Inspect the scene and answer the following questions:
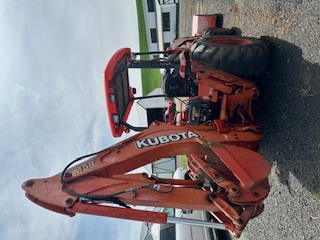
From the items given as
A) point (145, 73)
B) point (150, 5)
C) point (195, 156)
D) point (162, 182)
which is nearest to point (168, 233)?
point (162, 182)

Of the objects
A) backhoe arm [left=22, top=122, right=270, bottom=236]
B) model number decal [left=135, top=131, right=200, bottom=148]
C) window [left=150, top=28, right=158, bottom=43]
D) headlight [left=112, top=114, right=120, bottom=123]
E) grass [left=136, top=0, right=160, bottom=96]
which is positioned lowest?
grass [left=136, top=0, right=160, bottom=96]

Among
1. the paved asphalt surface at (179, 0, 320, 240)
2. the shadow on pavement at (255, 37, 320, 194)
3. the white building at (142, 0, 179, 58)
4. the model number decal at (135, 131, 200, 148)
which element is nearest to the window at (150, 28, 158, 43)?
the white building at (142, 0, 179, 58)

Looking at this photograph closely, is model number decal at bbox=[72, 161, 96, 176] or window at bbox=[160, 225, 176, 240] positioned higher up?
model number decal at bbox=[72, 161, 96, 176]

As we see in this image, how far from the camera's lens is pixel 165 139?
3.65m

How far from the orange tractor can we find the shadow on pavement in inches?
8.6

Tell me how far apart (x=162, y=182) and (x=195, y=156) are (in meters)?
0.52

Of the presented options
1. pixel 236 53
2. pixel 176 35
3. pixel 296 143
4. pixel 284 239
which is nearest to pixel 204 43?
pixel 236 53

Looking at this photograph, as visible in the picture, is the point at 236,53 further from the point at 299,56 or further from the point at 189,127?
the point at 189,127

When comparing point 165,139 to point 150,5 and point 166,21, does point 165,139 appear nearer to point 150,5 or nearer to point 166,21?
point 166,21

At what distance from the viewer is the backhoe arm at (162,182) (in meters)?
3.09

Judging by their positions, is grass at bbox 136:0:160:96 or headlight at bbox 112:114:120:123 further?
grass at bbox 136:0:160:96

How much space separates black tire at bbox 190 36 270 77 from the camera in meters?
3.82

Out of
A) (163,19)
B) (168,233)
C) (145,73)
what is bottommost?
(145,73)

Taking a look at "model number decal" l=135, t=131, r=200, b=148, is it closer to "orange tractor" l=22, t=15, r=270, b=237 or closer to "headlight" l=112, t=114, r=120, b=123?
"orange tractor" l=22, t=15, r=270, b=237
